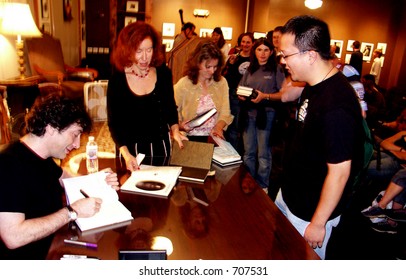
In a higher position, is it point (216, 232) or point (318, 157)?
point (318, 157)

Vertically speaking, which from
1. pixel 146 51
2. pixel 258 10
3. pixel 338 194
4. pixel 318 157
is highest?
pixel 258 10

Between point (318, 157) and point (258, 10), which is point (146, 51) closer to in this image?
point (318, 157)

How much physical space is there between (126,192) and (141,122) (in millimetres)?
544

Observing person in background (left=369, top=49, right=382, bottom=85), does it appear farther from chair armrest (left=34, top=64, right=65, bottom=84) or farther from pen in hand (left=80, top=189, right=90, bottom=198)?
pen in hand (left=80, top=189, right=90, bottom=198)

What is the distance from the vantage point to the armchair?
4.68 metres

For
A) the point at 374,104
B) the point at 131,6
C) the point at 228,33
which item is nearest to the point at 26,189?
the point at 374,104

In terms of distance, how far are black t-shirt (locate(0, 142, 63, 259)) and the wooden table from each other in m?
0.13

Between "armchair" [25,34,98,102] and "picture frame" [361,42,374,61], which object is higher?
"picture frame" [361,42,374,61]

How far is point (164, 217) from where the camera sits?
4.45 feet

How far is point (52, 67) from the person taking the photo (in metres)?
5.14

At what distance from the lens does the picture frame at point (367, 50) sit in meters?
8.43

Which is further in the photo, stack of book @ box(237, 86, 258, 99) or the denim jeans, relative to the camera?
stack of book @ box(237, 86, 258, 99)

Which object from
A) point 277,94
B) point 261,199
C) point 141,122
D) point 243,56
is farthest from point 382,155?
point 141,122

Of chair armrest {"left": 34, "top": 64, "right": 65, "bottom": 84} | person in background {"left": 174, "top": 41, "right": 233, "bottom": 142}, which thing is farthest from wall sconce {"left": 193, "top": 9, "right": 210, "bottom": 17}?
person in background {"left": 174, "top": 41, "right": 233, "bottom": 142}
